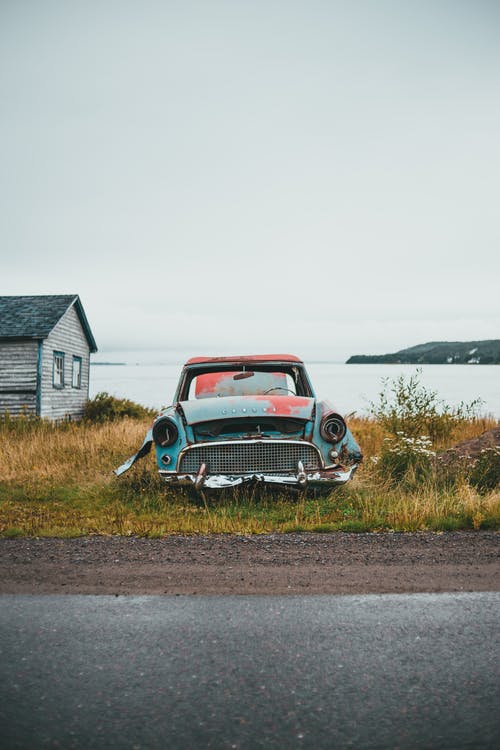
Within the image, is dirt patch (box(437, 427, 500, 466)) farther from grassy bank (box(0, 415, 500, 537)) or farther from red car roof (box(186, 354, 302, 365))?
red car roof (box(186, 354, 302, 365))

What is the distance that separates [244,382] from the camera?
25.3 ft

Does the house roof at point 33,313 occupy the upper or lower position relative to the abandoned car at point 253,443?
upper

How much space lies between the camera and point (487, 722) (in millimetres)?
2072

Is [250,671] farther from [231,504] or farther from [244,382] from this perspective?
[244,382]

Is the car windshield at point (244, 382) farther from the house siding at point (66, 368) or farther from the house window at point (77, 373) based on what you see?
the house window at point (77, 373)

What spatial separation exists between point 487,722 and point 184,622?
1.50 m

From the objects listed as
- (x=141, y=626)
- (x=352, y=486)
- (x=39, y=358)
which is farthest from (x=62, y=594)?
(x=39, y=358)

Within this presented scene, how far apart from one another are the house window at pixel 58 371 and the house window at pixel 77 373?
1613mm

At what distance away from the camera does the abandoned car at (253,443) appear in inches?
238

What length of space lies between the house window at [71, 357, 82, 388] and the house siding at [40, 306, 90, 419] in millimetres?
192

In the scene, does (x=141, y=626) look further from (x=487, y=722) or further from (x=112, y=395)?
(x=112, y=395)

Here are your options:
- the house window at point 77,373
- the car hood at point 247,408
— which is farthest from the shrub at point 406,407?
the house window at point 77,373

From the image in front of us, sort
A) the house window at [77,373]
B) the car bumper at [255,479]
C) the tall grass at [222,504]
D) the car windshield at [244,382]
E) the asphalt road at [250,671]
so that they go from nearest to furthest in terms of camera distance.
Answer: the asphalt road at [250,671] → the tall grass at [222,504] → the car bumper at [255,479] → the car windshield at [244,382] → the house window at [77,373]

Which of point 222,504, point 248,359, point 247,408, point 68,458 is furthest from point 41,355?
point 222,504
